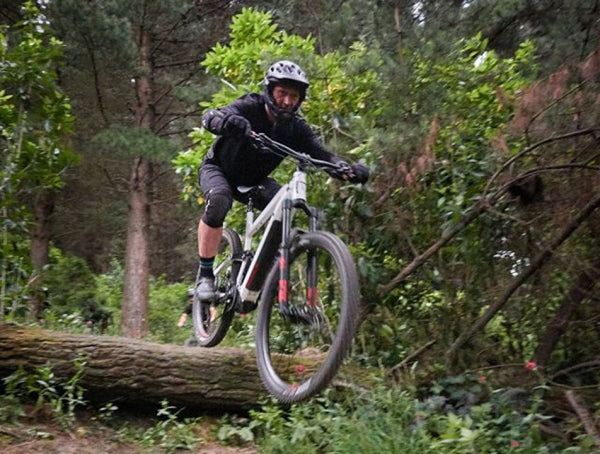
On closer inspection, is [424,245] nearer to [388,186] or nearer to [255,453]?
[388,186]

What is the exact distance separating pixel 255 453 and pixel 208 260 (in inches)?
58.2

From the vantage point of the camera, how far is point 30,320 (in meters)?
6.43

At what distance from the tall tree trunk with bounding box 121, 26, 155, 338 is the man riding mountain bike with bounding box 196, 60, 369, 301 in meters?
8.22

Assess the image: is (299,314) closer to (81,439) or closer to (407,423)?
(407,423)

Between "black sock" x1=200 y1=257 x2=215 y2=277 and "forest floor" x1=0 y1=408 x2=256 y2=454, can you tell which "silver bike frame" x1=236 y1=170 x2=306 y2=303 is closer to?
"black sock" x1=200 y1=257 x2=215 y2=277

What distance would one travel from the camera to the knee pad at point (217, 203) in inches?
185

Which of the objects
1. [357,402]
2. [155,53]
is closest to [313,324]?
[357,402]

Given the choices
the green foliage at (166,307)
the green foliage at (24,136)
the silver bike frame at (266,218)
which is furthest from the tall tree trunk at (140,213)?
the silver bike frame at (266,218)

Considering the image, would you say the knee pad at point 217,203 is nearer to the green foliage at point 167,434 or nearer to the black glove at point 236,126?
the black glove at point 236,126

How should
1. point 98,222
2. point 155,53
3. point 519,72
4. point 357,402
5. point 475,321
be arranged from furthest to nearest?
point 98,222 < point 155,53 < point 519,72 < point 475,321 < point 357,402

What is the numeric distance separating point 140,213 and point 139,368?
885 cm

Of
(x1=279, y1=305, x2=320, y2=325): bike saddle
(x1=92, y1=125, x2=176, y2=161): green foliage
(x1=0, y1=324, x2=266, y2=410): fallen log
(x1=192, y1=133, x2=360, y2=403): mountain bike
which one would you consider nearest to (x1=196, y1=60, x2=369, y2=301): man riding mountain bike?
(x1=192, y1=133, x2=360, y2=403): mountain bike

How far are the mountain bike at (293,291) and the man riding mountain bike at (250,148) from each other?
0.11 meters

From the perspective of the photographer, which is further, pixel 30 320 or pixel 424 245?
pixel 30 320
